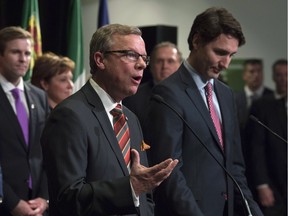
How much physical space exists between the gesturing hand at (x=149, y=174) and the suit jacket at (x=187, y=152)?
65cm

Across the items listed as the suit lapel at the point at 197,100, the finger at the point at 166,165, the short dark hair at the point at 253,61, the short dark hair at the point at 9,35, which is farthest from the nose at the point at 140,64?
the short dark hair at the point at 253,61

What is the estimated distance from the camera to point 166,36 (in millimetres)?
6074

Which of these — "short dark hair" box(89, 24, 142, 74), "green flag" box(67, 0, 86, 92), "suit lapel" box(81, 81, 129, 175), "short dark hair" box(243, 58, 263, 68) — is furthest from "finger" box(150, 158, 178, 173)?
"short dark hair" box(243, 58, 263, 68)

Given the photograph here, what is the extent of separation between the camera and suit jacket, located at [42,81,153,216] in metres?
2.31

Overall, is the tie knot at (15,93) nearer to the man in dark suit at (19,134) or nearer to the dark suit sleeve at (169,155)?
the man in dark suit at (19,134)

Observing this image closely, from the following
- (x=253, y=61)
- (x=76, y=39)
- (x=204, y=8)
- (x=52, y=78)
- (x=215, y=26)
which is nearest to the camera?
(x=215, y=26)

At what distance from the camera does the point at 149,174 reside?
2240 mm

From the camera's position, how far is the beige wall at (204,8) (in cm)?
693

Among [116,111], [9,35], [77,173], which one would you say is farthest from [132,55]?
[9,35]

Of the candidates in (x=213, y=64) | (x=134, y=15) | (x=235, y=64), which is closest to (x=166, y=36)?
(x=134, y=15)

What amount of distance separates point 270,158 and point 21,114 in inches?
87.1

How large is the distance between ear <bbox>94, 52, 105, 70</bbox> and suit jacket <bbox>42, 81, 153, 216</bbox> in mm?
112

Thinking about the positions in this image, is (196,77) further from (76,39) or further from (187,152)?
(76,39)

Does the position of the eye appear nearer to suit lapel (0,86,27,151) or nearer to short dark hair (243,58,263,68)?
suit lapel (0,86,27,151)
